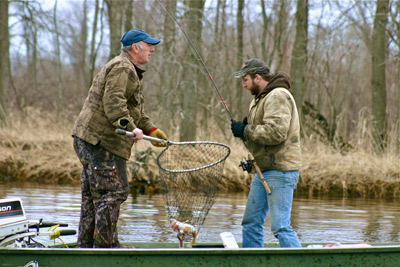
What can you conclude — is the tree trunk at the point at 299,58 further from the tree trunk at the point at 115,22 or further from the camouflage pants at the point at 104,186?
the camouflage pants at the point at 104,186

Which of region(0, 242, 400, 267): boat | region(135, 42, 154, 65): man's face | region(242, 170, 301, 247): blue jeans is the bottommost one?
region(0, 242, 400, 267): boat

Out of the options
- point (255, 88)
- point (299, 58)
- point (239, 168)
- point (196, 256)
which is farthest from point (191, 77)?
point (196, 256)

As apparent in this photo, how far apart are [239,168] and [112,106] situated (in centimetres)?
991

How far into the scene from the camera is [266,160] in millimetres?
5441

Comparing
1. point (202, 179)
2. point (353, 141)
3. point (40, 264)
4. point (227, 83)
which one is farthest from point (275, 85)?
point (227, 83)

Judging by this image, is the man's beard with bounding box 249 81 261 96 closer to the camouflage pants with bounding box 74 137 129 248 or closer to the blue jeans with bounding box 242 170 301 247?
the blue jeans with bounding box 242 170 301 247

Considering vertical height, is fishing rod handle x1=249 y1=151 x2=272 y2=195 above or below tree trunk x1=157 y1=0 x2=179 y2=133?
below

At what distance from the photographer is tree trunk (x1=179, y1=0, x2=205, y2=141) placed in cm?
1523

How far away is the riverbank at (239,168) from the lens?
14672mm

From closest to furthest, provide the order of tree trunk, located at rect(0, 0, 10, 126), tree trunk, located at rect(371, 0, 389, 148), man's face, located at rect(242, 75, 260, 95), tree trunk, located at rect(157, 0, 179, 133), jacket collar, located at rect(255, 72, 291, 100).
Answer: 1. jacket collar, located at rect(255, 72, 291, 100)
2. man's face, located at rect(242, 75, 260, 95)
3. tree trunk, located at rect(157, 0, 179, 133)
4. tree trunk, located at rect(371, 0, 389, 148)
5. tree trunk, located at rect(0, 0, 10, 126)

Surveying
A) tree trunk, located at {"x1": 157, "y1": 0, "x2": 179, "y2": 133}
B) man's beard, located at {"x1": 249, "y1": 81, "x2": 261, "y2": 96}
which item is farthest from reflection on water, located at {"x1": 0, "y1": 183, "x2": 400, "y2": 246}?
tree trunk, located at {"x1": 157, "y1": 0, "x2": 179, "y2": 133}

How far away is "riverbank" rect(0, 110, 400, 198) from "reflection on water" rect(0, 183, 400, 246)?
78 cm

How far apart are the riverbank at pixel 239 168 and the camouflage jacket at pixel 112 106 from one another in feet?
28.7

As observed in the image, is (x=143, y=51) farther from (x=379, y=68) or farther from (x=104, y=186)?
(x=379, y=68)
